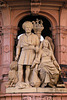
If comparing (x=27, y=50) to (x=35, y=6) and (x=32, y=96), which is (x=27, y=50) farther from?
(x=35, y=6)

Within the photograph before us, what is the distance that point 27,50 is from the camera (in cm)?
2189

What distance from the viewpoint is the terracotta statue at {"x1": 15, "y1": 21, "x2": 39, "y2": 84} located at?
71.2ft

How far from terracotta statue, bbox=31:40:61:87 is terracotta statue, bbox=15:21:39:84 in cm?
27

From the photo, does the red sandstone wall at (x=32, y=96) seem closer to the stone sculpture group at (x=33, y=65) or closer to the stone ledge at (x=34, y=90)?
the stone ledge at (x=34, y=90)

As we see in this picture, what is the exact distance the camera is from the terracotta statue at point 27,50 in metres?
21.7

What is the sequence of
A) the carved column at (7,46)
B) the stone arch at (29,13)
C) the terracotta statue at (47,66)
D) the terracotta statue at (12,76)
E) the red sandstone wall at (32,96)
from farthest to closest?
the stone arch at (29,13), the carved column at (7,46), the terracotta statue at (12,76), the terracotta statue at (47,66), the red sandstone wall at (32,96)

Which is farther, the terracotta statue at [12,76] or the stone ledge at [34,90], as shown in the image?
the terracotta statue at [12,76]

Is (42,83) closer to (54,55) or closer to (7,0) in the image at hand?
(54,55)

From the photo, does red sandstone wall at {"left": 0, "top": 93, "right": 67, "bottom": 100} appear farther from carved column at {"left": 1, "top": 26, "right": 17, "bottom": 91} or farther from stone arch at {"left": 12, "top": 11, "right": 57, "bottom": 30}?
stone arch at {"left": 12, "top": 11, "right": 57, "bottom": 30}

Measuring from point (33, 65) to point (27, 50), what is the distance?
27.6 inches

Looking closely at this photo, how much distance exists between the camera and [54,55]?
23.2 m

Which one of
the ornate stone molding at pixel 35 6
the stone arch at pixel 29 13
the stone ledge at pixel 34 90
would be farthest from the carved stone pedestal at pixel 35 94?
the ornate stone molding at pixel 35 6

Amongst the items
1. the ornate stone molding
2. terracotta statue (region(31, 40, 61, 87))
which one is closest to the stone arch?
the ornate stone molding

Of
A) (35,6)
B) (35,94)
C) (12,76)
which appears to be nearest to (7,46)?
(12,76)
